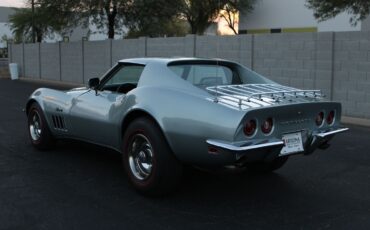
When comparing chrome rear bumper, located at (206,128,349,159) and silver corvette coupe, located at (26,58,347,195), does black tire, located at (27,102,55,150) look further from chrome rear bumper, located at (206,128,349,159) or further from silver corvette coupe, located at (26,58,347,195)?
chrome rear bumper, located at (206,128,349,159)

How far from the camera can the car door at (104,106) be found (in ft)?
18.5

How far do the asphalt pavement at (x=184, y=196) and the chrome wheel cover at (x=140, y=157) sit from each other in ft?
0.78

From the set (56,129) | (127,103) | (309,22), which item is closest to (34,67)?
(309,22)

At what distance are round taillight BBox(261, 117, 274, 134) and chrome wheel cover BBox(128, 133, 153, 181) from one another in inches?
45.6

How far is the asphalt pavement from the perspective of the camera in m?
4.42

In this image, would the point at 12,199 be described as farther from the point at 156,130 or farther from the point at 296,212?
the point at 296,212

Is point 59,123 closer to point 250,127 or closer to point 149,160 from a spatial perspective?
point 149,160

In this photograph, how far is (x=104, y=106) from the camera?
19.1 ft

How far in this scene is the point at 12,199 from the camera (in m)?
5.02

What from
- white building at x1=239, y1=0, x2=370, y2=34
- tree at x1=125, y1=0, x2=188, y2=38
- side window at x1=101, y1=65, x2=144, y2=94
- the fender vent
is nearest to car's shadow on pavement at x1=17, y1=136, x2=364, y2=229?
the fender vent

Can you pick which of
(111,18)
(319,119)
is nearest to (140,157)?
(319,119)

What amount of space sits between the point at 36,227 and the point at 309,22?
3583cm

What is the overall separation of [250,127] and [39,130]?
12.4ft

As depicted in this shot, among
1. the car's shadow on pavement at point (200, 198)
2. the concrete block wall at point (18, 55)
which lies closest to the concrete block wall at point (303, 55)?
the car's shadow on pavement at point (200, 198)
